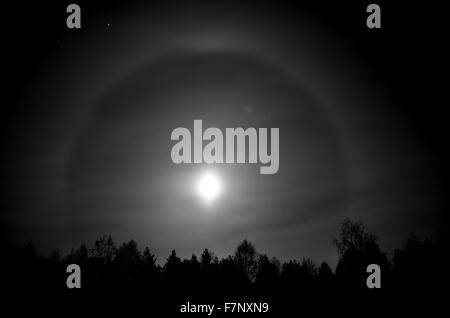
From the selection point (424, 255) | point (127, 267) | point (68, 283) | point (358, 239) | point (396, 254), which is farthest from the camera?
point (127, 267)

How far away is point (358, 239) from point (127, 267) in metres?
51.5

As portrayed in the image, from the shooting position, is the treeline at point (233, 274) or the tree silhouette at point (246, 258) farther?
the tree silhouette at point (246, 258)

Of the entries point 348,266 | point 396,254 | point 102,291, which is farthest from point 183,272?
point 396,254

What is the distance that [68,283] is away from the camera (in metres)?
50.5

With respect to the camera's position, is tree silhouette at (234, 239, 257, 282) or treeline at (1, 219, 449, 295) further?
tree silhouette at (234, 239, 257, 282)

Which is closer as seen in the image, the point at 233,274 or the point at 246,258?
the point at 233,274

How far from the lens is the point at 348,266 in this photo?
70562 mm
